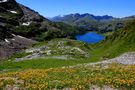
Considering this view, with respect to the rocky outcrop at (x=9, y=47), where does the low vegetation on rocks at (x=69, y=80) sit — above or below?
above

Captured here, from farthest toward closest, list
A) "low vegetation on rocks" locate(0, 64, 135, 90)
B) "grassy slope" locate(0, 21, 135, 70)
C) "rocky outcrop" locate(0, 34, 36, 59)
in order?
"rocky outcrop" locate(0, 34, 36, 59) → "grassy slope" locate(0, 21, 135, 70) → "low vegetation on rocks" locate(0, 64, 135, 90)

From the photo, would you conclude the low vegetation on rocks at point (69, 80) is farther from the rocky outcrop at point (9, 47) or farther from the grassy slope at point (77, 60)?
the rocky outcrop at point (9, 47)

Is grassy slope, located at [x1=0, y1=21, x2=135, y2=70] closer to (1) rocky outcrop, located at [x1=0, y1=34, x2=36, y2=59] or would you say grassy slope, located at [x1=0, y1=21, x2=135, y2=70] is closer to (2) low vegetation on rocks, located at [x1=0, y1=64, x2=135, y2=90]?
(2) low vegetation on rocks, located at [x1=0, y1=64, x2=135, y2=90]

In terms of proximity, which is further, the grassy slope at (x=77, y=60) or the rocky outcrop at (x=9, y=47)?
the rocky outcrop at (x=9, y=47)

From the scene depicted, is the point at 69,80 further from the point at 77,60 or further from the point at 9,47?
the point at 9,47

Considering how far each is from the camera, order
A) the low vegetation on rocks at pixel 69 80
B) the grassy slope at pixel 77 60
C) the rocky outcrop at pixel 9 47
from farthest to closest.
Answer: the rocky outcrop at pixel 9 47 → the grassy slope at pixel 77 60 → the low vegetation on rocks at pixel 69 80

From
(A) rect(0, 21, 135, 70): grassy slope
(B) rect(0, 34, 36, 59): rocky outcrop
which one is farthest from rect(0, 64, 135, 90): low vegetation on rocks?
(B) rect(0, 34, 36, 59): rocky outcrop

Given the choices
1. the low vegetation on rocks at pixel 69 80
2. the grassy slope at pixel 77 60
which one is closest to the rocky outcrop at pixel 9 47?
the grassy slope at pixel 77 60

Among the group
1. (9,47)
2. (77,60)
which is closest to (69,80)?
(77,60)

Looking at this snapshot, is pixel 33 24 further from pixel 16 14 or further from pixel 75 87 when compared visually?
pixel 75 87

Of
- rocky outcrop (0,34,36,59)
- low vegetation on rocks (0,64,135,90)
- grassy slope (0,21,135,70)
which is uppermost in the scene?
low vegetation on rocks (0,64,135,90)

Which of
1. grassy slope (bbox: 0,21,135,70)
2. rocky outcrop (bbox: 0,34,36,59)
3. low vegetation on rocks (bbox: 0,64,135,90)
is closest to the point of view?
low vegetation on rocks (bbox: 0,64,135,90)

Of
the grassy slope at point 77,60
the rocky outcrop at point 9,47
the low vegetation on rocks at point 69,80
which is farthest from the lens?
the rocky outcrop at point 9,47

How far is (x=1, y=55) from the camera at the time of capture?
105 meters
